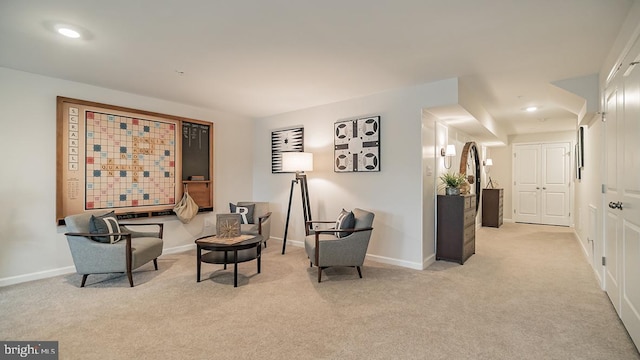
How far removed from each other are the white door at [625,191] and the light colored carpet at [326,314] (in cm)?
27

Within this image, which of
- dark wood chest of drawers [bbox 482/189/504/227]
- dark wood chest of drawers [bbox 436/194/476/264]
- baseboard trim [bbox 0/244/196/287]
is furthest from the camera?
dark wood chest of drawers [bbox 482/189/504/227]

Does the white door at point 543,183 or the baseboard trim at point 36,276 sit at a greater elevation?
the white door at point 543,183

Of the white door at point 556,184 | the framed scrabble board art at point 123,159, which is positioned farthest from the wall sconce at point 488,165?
the framed scrabble board art at point 123,159

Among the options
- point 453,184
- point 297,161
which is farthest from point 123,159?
point 453,184

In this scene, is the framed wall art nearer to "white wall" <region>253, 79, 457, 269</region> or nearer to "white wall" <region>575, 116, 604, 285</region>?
"white wall" <region>253, 79, 457, 269</region>

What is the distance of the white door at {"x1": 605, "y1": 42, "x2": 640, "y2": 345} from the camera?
203cm

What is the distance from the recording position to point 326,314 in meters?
2.59

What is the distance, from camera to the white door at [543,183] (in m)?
7.28

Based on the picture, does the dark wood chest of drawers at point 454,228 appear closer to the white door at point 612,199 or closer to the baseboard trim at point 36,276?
the white door at point 612,199

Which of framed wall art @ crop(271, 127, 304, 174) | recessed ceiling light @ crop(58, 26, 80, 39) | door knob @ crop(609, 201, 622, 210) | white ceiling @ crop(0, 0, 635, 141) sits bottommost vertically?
door knob @ crop(609, 201, 622, 210)

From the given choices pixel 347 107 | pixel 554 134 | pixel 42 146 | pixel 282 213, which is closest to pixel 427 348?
pixel 347 107

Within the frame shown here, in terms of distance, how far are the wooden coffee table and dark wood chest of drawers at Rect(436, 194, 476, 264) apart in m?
2.61

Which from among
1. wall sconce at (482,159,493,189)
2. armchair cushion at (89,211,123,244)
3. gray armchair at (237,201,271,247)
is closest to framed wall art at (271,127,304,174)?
gray armchair at (237,201,271,247)

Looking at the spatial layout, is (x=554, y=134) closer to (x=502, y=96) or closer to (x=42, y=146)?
(x=502, y=96)
